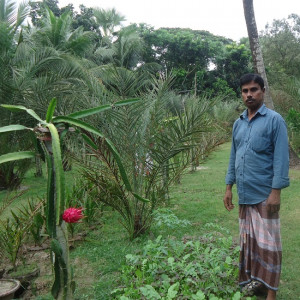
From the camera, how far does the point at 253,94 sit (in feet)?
9.45

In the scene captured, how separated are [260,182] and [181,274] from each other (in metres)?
1.19

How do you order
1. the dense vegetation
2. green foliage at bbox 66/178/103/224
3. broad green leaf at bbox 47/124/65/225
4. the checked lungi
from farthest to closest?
1. green foliage at bbox 66/178/103/224
2. the dense vegetation
3. the checked lungi
4. broad green leaf at bbox 47/124/65/225

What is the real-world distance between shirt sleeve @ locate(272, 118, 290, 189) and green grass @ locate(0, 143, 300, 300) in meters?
1.12

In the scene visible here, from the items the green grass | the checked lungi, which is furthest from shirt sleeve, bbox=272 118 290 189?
the green grass

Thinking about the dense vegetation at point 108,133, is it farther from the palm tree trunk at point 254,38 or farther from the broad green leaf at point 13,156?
the palm tree trunk at point 254,38

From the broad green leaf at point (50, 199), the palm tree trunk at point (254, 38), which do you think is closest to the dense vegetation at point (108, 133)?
the broad green leaf at point (50, 199)

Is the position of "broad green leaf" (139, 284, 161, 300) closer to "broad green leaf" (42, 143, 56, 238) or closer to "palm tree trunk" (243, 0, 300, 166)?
"broad green leaf" (42, 143, 56, 238)

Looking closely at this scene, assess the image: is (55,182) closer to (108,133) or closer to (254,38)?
(108,133)

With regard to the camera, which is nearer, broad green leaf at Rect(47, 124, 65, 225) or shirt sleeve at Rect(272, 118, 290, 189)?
broad green leaf at Rect(47, 124, 65, 225)

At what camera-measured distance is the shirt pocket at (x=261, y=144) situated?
110 inches

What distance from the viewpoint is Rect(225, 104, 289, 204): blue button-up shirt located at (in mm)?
2693

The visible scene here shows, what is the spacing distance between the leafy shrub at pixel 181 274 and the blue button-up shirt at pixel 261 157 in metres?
0.73

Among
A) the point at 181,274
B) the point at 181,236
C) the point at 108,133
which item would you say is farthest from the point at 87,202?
the point at 181,274

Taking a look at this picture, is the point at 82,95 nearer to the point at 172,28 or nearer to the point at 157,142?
the point at 157,142
